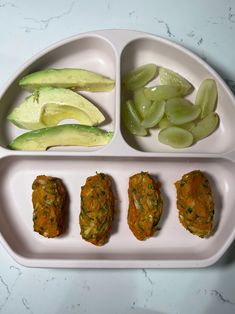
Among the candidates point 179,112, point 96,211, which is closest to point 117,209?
point 96,211

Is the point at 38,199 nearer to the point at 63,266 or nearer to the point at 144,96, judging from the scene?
the point at 63,266

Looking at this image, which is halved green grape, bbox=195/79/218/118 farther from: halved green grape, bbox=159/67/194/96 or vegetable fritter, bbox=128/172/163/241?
vegetable fritter, bbox=128/172/163/241

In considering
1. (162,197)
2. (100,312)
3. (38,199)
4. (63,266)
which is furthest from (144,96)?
(100,312)

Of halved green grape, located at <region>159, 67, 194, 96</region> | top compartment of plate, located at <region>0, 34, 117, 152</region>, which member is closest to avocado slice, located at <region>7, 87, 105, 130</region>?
top compartment of plate, located at <region>0, 34, 117, 152</region>

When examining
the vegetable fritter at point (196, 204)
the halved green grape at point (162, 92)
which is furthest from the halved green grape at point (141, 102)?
the vegetable fritter at point (196, 204)

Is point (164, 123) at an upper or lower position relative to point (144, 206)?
upper

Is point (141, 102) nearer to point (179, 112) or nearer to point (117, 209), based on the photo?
point (179, 112)
